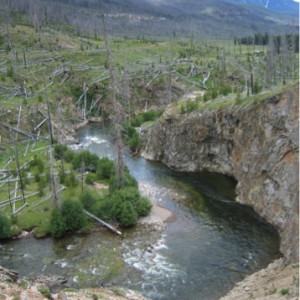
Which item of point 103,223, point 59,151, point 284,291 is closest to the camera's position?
point 284,291

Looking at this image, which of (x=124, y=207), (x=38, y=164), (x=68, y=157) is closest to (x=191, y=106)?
(x=68, y=157)

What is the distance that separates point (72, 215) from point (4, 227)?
242 inches

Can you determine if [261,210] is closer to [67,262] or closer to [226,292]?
[226,292]

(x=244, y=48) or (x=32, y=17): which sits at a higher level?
(x=32, y=17)

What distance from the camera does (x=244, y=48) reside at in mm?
167875

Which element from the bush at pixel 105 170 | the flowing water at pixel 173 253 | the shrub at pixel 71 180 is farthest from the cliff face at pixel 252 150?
the shrub at pixel 71 180

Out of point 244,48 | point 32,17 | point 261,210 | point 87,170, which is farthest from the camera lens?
point 244,48

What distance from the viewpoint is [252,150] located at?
165ft

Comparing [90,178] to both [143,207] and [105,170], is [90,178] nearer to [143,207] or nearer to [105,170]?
[105,170]

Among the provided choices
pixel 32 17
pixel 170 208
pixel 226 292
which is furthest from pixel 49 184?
pixel 32 17

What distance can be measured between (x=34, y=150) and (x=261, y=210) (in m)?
36.4

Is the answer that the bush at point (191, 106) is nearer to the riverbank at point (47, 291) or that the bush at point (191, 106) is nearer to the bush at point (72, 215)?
the bush at point (72, 215)

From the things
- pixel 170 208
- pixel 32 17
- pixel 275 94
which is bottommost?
pixel 170 208

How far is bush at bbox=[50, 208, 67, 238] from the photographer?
41.0m
